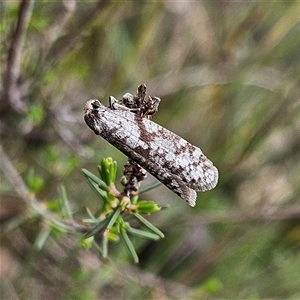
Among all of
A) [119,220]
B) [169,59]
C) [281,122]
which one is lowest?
[119,220]

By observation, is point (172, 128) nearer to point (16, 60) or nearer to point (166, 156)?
point (16, 60)

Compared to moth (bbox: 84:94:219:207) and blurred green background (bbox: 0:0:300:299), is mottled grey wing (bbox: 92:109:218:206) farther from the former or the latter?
blurred green background (bbox: 0:0:300:299)

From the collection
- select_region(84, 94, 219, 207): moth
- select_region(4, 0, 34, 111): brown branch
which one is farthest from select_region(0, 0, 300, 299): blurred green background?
select_region(84, 94, 219, 207): moth

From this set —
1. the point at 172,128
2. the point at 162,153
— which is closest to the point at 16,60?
the point at 162,153

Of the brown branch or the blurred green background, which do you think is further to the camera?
the blurred green background

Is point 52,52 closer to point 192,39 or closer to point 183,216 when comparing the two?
point 183,216

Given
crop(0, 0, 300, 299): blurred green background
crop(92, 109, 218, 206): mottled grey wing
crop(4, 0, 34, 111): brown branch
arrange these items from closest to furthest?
crop(92, 109, 218, 206): mottled grey wing → crop(4, 0, 34, 111): brown branch → crop(0, 0, 300, 299): blurred green background

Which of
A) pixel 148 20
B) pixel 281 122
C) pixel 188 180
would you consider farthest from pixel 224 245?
pixel 188 180
